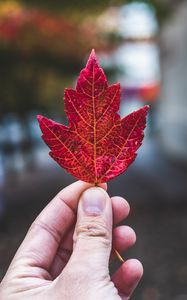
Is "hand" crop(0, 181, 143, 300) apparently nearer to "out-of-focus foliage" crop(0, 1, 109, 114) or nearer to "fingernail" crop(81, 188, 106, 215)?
"fingernail" crop(81, 188, 106, 215)

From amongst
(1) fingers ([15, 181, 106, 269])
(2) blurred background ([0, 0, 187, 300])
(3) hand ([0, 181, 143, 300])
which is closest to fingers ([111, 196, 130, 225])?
(3) hand ([0, 181, 143, 300])

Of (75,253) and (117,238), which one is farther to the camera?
(117,238)

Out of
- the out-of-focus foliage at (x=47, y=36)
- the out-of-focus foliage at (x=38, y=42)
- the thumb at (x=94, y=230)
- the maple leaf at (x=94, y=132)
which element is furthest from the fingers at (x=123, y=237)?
the out-of-focus foliage at (x=38, y=42)

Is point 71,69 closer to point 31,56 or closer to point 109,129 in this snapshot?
point 31,56

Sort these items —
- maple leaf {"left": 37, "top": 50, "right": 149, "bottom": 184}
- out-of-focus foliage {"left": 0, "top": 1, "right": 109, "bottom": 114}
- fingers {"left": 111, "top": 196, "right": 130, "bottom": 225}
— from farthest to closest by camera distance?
out-of-focus foliage {"left": 0, "top": 1, "right": 109, "bottom": 114}
fingers {"left": 111, "top": 196, "right": 130, "bottom": 225}
maple leaf {"left": 37, "top": 50, "right": 149, "bottom": 184}

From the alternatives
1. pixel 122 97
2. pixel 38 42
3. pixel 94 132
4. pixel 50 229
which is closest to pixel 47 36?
pixel 38 42

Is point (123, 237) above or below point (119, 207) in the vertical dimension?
below

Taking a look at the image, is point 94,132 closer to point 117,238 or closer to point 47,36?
point 117,238

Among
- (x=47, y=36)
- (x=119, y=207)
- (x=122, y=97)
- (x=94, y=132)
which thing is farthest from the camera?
(x=47, y=36)
